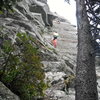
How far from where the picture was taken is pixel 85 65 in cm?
884

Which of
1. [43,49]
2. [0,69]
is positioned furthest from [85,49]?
[43,49]

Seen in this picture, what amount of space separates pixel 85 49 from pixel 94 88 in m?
1.72

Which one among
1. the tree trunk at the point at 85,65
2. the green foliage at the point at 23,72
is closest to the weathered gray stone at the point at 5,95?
the green foliage at the point at 23,72

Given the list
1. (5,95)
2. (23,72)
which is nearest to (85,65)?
(23,72)

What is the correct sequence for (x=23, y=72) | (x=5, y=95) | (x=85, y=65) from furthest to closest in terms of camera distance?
(x=85, y=65)
(x=23, y=72)
(x=5, y=95)

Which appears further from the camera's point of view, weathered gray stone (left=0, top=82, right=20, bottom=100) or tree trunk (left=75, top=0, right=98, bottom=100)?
tree trunk (left=75, top=0, right=98, bottom=100)

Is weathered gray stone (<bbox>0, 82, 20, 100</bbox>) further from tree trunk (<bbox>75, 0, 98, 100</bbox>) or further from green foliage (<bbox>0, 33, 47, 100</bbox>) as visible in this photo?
A: tree trunk (<bbox>75, 0, 98, 100</bbox>)

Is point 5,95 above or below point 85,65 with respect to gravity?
below

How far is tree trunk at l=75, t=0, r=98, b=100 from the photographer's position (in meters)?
8.34

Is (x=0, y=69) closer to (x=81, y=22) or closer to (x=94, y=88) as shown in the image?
(x=94, y=88)

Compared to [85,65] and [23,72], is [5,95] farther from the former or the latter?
[85,65]

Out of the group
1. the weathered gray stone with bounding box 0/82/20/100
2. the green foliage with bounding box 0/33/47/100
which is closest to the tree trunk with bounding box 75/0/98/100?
the green foliage with bounding box 0/33/47/100

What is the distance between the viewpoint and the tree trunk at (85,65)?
834 cm

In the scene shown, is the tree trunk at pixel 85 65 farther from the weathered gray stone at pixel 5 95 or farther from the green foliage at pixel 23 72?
the weathered gray stone at pixel 5 95
